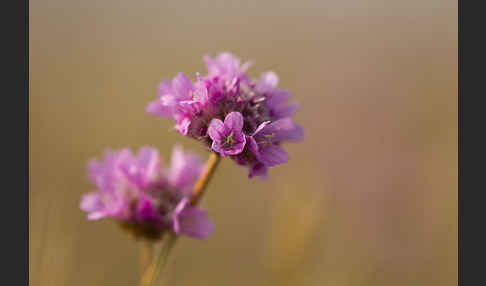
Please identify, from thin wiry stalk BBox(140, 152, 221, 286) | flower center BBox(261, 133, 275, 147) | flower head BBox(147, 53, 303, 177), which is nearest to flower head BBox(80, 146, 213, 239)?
thin wiry stalk BBox(140, 152, 221, 286)

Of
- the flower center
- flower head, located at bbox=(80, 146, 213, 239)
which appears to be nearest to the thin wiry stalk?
flower head, located at bbox=(80, 146, 213, 239)

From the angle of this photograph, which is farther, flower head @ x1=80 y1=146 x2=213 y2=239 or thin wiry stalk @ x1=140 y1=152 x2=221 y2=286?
flower head @ x1=80 y1=146 x2=213 y2=239

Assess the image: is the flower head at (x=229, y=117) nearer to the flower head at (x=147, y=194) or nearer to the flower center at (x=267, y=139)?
the flower center at (x=267, y=139)

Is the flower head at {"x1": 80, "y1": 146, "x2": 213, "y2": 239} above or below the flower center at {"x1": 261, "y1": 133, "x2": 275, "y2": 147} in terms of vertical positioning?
below

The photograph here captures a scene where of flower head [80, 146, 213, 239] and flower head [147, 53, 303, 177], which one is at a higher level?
flower head [147, 53, 303, 177]

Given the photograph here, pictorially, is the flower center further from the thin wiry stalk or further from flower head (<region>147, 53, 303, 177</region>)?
the thin wiry stalk

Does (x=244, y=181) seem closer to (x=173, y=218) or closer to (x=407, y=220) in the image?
(x=407, y=220)
